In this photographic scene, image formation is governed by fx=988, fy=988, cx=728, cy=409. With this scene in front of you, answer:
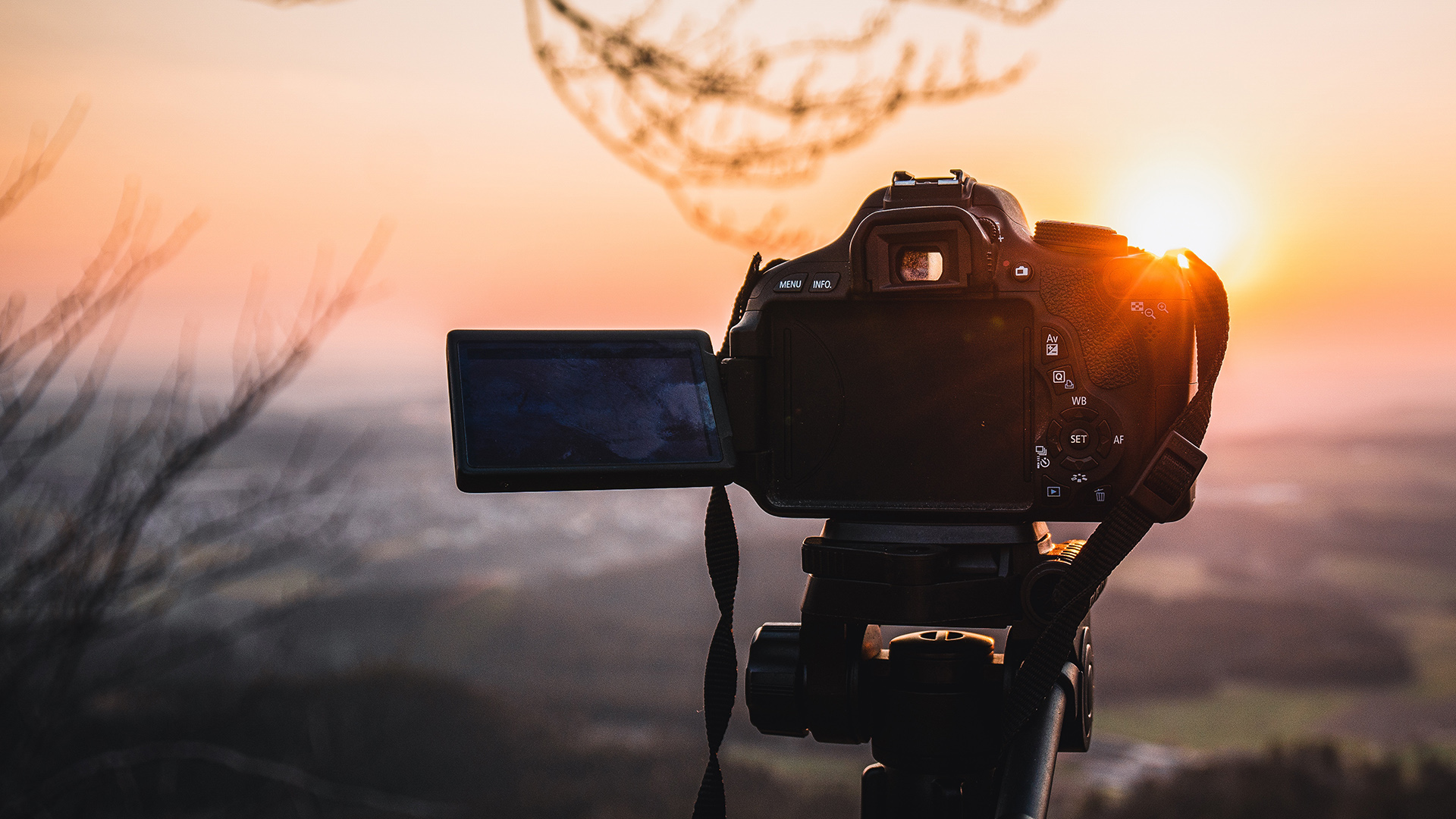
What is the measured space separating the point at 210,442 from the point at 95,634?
55cm

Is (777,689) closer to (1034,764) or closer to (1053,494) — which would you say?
(1034,764)

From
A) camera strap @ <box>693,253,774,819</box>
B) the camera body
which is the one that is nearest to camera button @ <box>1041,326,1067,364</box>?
the camera body

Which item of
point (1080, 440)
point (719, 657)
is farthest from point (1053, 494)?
point (719, 657)

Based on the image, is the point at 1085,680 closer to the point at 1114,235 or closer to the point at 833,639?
the point at 833,639

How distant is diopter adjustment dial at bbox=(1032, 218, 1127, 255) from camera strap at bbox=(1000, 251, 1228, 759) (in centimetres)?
15

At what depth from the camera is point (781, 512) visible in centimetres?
149

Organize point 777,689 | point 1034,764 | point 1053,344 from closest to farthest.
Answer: point 1034,764 → point 1053,344 → point 777,689

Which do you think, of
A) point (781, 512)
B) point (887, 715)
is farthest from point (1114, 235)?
point (887, 715)

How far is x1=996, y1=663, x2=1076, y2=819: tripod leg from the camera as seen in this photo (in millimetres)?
1166

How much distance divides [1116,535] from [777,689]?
20.7 inches

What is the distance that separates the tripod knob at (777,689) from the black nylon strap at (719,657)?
2.8 inches

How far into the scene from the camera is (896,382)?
141 cm

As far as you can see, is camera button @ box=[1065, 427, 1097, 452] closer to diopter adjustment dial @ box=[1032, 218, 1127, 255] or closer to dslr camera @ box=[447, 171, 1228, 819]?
dslr camera @ box=[447, 171, 1228, 819]

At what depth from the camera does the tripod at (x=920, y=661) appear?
137cm
